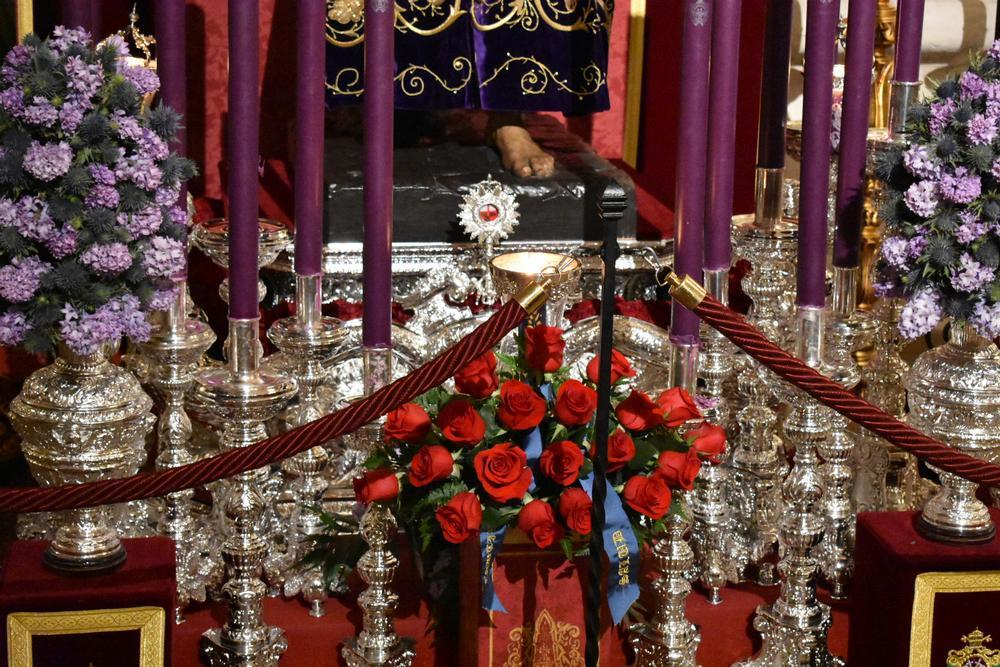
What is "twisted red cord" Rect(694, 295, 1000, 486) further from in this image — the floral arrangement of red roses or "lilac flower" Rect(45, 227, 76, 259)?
"lilac flower" Rect(45, 227, 76, 259)

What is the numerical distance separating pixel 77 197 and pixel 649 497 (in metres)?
0.81

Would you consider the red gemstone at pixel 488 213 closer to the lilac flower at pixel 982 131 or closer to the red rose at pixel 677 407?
the red rose at pixel 677 407

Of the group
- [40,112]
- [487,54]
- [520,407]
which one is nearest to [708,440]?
[520,407]

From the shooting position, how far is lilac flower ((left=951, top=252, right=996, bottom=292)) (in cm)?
226

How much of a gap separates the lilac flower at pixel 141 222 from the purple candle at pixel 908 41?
3.89 feet

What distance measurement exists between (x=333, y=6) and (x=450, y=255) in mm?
604

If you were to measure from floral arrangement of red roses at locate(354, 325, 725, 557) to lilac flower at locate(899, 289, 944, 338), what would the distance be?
1.03 ft

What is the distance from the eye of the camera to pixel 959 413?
2389mm

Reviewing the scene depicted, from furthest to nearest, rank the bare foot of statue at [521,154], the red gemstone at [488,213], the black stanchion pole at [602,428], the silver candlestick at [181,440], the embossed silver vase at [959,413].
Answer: the bare foot of statue at [521,154] → the red gemstone at [488,213] → the silver candlestick at [181,440] → the embossed silver vase at [959,413] → the black stanchion pole at [602,428]

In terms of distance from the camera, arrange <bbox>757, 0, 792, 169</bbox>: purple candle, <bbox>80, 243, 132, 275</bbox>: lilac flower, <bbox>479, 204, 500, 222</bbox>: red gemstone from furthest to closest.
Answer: <bbox>479, 204, 500, 222</bbox>: red gemstone → <bbox>757, 0, 792, 169</bbox>: purple candle → <bbox>80, 243, 132, 275</bbox>: lilac flower

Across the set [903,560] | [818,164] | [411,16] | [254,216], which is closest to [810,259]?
[818,164]

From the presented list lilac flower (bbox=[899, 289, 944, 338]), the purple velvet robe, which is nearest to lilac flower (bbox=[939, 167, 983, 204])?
lilac flower (bbox=[899, 289, 944, 338])

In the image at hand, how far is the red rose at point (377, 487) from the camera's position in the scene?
2180mm

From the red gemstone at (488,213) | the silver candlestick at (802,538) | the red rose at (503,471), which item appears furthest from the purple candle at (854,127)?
the red gemstone at (488,213)
